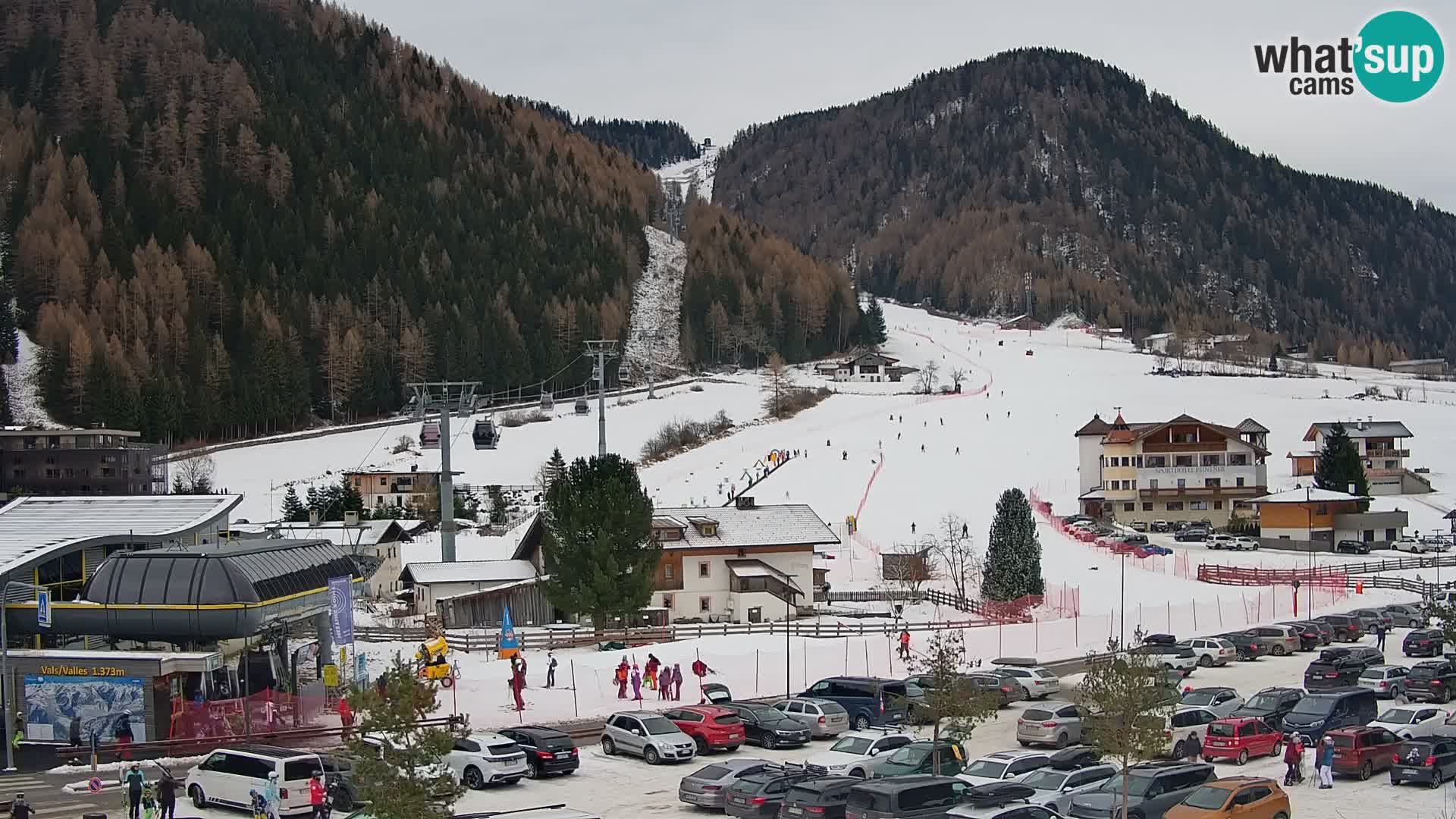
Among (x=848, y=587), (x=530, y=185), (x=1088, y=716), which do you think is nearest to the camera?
(x=1088, y=716)

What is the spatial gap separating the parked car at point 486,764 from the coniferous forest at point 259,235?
95.7 metres

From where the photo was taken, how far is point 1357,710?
30250mm

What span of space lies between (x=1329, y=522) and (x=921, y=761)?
4987cm

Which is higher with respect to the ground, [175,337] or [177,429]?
[175,337]

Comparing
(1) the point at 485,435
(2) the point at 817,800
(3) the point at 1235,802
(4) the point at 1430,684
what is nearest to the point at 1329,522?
(4) the point at 1430,684

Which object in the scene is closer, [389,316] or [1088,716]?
[1088,716]

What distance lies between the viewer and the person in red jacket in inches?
945

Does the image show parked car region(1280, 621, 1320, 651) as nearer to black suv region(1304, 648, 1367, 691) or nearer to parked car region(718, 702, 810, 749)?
black suv region(1304, 648, 1367, 691)

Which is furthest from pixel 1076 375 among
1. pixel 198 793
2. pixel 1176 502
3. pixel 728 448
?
pixel 198 793

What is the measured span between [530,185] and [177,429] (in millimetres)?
76676

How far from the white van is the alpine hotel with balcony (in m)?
60.9

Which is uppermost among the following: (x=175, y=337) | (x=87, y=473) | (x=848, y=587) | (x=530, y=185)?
(x=530, y=185)

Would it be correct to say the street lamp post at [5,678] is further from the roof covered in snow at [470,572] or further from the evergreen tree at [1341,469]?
the evergreen tree at [1341,469]

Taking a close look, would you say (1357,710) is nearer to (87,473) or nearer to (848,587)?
(848,587)
